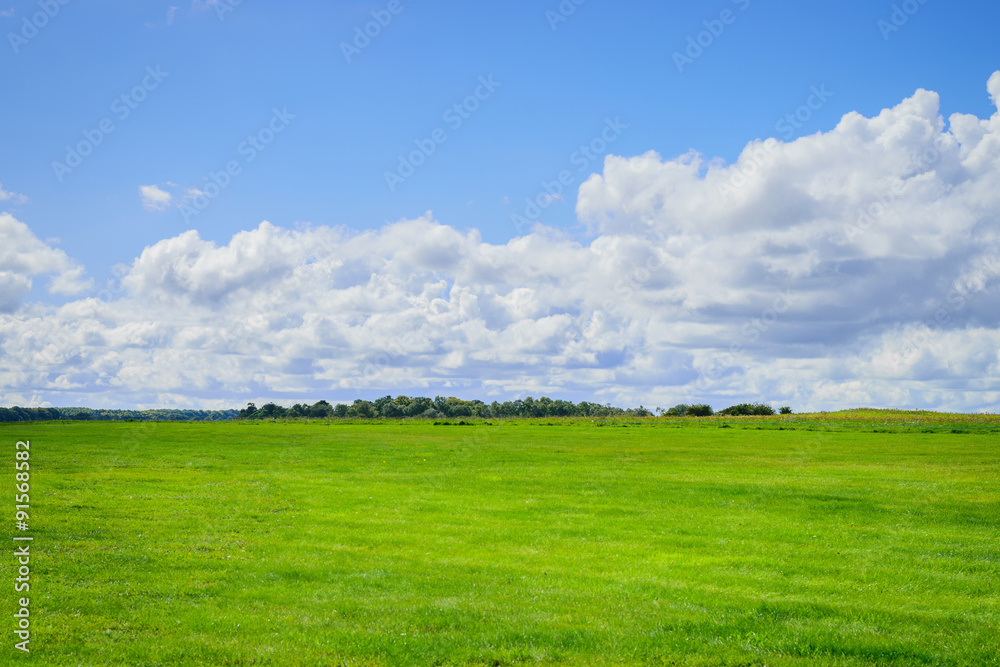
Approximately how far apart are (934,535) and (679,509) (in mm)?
11093

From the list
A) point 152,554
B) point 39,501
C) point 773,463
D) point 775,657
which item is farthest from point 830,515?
point 39,501

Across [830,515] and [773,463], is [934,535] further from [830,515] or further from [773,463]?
[773,463]

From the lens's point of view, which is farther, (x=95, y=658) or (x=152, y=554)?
(x=152, y=554)

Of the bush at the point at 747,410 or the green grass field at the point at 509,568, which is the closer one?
the green grass field at the point at 509,568

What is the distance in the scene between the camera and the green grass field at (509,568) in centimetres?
1467

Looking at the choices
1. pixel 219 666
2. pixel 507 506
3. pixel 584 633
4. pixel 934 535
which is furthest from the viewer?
pixel 507 506

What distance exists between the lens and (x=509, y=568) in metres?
22.2

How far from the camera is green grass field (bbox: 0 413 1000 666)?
14.7 m

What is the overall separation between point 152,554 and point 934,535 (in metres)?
30.8

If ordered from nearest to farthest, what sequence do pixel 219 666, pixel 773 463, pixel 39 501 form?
pixel 219 666
pixel 39 501
pixel 773 463

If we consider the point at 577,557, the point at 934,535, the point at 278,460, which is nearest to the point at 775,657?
the point at 577,557

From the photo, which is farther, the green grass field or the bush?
the bush

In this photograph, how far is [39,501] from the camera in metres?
32.7

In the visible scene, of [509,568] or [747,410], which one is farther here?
[747,410]
